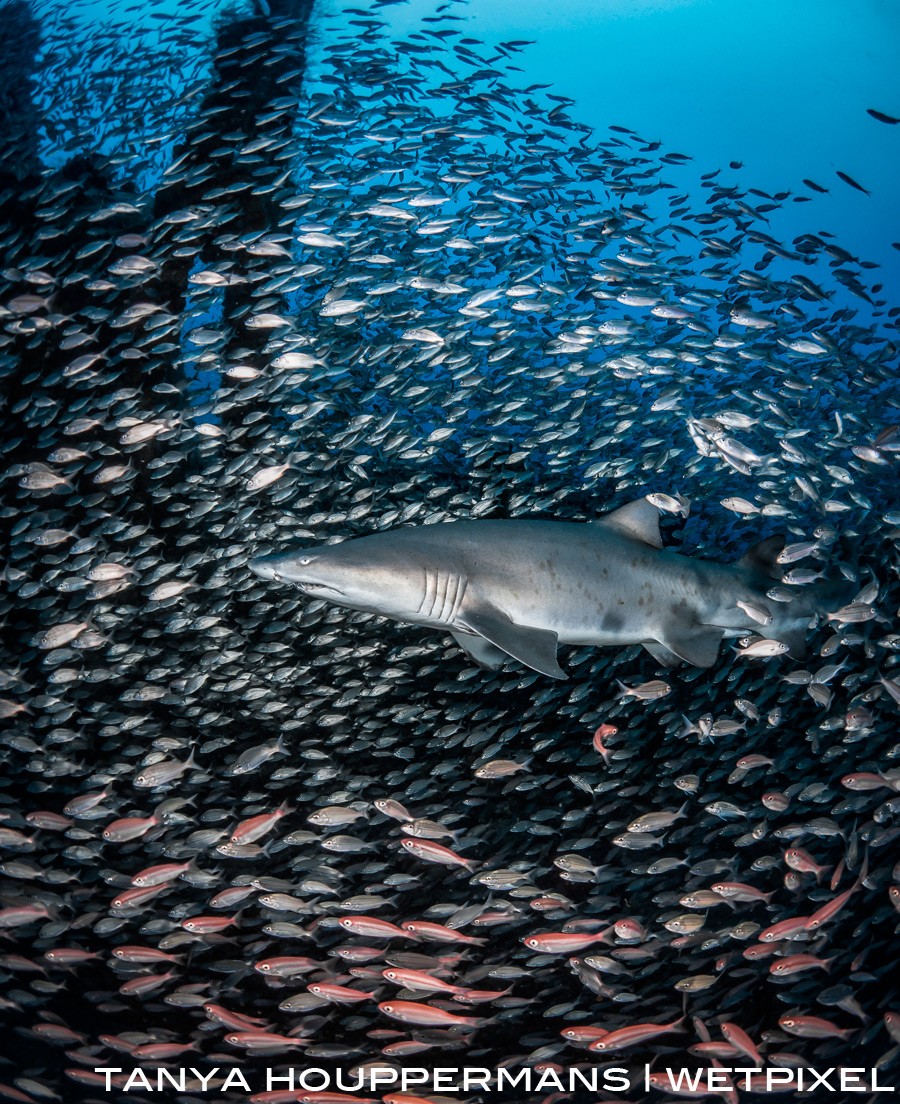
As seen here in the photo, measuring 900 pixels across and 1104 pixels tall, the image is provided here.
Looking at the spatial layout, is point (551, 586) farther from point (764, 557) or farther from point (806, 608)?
point (806, 608)

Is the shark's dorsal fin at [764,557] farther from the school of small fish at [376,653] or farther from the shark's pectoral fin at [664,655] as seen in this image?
the shark's pectoral fin at [664,655]

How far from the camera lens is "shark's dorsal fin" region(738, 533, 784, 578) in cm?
559

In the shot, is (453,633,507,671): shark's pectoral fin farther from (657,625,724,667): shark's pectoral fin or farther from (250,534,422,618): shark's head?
(657,625,724,667): shark's pectoral fin

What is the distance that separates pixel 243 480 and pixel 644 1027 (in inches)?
246

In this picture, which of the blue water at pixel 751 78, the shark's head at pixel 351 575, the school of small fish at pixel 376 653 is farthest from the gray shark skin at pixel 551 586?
the blue water at pixel 751 78

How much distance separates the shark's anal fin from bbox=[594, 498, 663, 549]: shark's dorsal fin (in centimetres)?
118

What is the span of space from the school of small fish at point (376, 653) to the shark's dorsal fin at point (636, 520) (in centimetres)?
79

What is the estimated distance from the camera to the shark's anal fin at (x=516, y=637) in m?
3.85

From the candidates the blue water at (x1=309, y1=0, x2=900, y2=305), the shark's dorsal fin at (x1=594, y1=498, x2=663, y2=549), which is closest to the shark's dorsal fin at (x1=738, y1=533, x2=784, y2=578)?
the shark's dorsal fin at (x1=594, y1=498, x2=663, y2=549)

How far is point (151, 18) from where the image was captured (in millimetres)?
12812

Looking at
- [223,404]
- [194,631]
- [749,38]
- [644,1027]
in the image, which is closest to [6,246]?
[223,404]

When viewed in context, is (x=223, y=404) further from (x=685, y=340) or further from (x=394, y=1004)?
(x=394, y=1004)

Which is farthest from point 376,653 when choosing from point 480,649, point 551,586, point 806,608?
point 806,608

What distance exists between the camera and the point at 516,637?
162 inches
